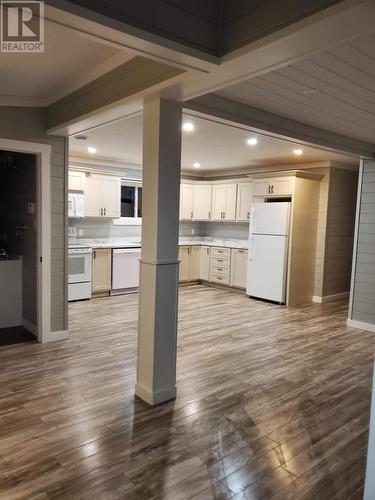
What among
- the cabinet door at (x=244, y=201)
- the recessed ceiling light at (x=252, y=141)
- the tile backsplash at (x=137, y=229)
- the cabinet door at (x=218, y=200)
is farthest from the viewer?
the cabinet door at (x=218, y=200)

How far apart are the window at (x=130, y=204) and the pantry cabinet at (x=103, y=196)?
55cm

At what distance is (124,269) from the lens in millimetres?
6559

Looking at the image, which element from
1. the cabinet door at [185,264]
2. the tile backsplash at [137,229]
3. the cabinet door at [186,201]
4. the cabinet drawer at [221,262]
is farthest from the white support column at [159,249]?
the cabinet door at [186,201]

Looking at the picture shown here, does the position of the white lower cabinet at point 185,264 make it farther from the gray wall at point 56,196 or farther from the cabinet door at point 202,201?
the gray wall at point 56,196

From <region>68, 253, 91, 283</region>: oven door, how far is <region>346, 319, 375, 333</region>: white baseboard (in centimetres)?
402

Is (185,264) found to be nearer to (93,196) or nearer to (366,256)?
(93,196)

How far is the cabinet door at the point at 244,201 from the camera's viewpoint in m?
7.07

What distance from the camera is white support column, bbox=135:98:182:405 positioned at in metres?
2.66

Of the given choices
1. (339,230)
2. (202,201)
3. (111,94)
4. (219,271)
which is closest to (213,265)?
(219,271)

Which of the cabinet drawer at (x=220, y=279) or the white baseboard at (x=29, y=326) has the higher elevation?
the cabinet drawer at (x=220, y=279)

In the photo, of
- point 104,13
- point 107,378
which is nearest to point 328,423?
point 107,378

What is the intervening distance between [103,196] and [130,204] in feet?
3.30

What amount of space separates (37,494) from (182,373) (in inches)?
65.9

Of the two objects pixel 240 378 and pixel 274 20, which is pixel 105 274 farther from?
pixel 274 20
